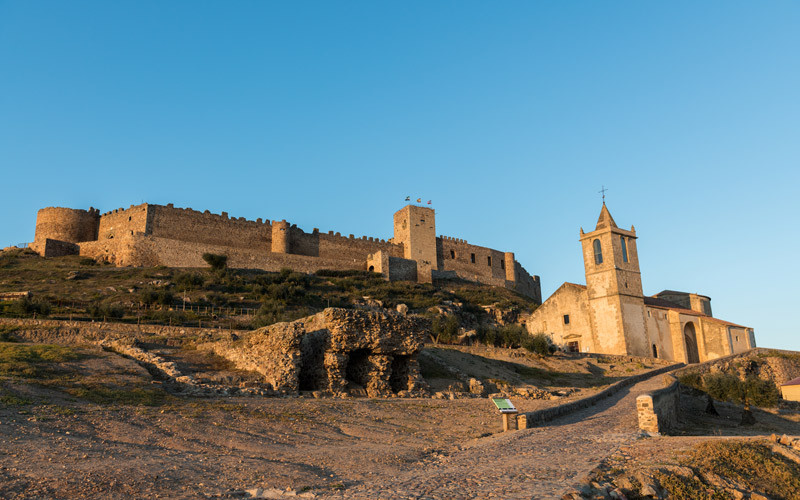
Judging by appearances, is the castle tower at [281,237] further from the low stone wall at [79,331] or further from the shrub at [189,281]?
the low stone wall at [79,331]

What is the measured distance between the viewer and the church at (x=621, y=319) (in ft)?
133

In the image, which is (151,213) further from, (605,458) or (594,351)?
(605,458)

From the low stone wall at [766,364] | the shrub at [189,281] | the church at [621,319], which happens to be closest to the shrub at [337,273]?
the shrub at [189,281]

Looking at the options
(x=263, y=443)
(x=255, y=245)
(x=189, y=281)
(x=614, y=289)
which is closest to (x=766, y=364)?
(x=614, y=289)

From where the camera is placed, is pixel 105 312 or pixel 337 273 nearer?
pixel 105 312

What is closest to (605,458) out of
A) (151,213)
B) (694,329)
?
(694,329)

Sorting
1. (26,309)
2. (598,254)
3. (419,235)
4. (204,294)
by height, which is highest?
(419,235)

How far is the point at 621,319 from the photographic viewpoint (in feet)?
131

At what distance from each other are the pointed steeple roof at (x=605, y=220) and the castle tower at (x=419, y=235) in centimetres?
2796

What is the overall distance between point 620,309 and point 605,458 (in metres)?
32.6

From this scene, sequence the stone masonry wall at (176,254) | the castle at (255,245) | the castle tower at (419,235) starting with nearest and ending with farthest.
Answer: the stone masonry wall at (176,254)
the castle at (255,245)
the castle tower at (419,235)

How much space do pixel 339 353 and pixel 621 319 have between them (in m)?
27.8

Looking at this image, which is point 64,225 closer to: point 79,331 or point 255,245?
point 255,245

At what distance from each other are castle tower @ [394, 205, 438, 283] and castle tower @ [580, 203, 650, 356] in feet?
92.5
